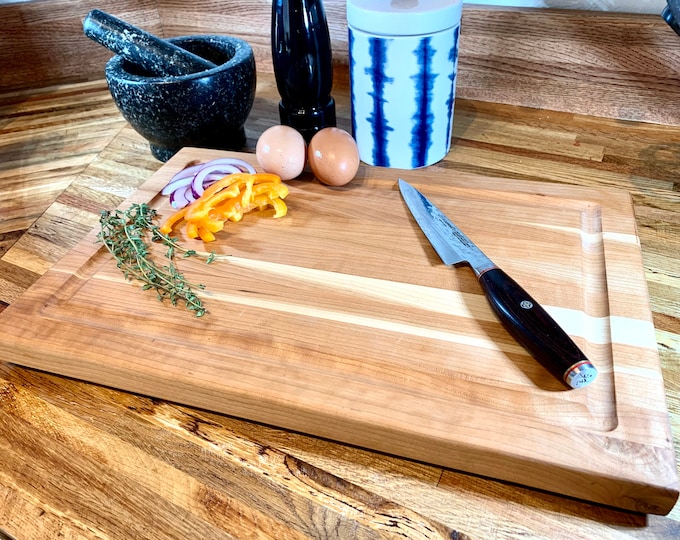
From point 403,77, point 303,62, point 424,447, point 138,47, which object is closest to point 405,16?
point 403,77

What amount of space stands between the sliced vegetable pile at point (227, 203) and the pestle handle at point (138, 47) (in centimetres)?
31

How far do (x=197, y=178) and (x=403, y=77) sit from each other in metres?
0.37

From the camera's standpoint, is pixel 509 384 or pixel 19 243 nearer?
pixel 509 384

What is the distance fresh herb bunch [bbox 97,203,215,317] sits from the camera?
0.73 metres

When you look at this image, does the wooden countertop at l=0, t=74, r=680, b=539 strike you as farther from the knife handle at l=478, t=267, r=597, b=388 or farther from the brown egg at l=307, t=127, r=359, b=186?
the brown egg at l=307, t=127, r=359, b=186

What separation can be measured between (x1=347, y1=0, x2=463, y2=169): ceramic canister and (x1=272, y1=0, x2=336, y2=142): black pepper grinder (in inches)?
2.6

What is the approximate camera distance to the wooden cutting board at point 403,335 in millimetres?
554

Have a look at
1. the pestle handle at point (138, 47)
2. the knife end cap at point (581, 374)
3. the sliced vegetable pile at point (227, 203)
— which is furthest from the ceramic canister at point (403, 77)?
the knife end cap at point (581, 374)

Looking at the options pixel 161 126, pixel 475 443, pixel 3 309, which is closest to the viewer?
pixel 475 443

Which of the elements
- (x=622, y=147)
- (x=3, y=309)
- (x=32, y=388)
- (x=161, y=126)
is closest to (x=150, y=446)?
(x=32, y=388)

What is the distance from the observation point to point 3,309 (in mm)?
810

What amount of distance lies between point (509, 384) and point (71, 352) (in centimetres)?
51

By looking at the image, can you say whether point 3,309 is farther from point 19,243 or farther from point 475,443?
point 475,443

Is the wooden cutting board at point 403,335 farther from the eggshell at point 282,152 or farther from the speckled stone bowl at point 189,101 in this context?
the speckled stone bowl at point 189,101
